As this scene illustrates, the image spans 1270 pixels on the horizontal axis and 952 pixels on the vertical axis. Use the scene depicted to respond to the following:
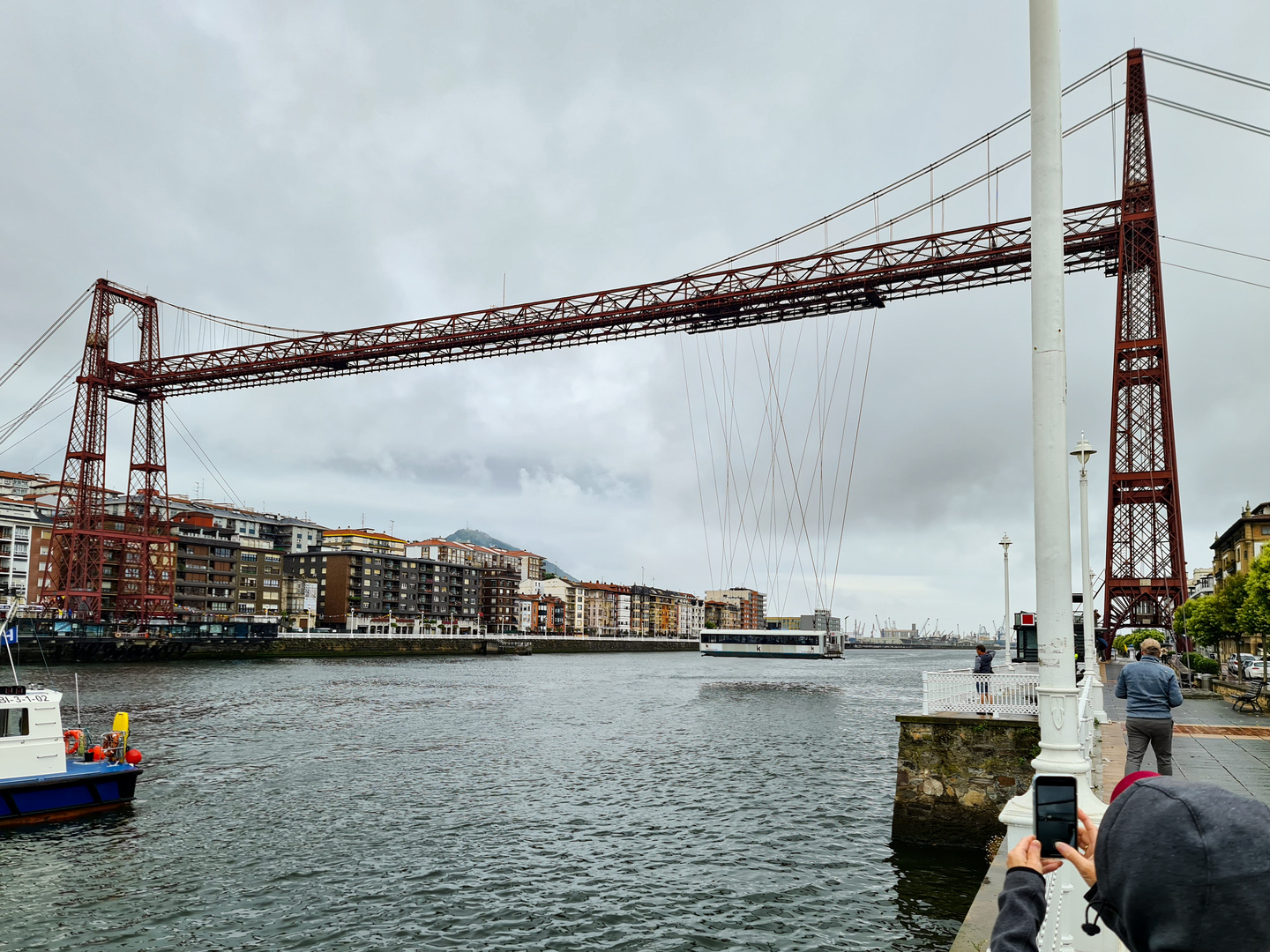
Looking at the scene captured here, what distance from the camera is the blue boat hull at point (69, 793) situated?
16281 mm

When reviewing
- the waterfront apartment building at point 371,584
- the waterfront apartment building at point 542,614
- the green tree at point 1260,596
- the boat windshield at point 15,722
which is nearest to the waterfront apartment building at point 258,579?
the waterfront apartment building at point 371,584

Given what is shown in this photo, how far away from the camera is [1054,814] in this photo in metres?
2.37

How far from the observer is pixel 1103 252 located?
46.1 m

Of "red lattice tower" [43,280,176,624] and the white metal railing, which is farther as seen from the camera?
"red lattice tower" [43,280,176,624]

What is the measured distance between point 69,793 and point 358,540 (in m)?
148

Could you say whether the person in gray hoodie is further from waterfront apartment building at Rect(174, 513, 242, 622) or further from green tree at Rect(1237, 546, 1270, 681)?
waterfront apartment building at Rect(174, 513, 242, 622)

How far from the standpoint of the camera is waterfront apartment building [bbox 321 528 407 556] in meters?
158

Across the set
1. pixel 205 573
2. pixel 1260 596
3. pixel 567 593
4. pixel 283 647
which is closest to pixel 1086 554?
pixel 1260 596

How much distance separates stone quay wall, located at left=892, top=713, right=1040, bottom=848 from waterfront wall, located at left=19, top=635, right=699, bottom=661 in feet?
135

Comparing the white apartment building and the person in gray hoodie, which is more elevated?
the white apartment building

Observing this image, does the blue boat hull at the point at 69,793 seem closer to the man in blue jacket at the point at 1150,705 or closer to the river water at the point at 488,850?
the river water at the point at 488,850

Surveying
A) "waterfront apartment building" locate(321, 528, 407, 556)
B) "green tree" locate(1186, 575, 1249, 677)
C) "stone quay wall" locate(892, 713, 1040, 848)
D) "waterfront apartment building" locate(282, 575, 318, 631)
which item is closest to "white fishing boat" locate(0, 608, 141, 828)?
"stone quay wall" locate(892, 713, 1040, 848)

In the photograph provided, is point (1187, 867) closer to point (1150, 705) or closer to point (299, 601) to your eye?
point (1150, 705)

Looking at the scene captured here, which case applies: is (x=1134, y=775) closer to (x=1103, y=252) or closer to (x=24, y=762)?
(x=24, y=762)
